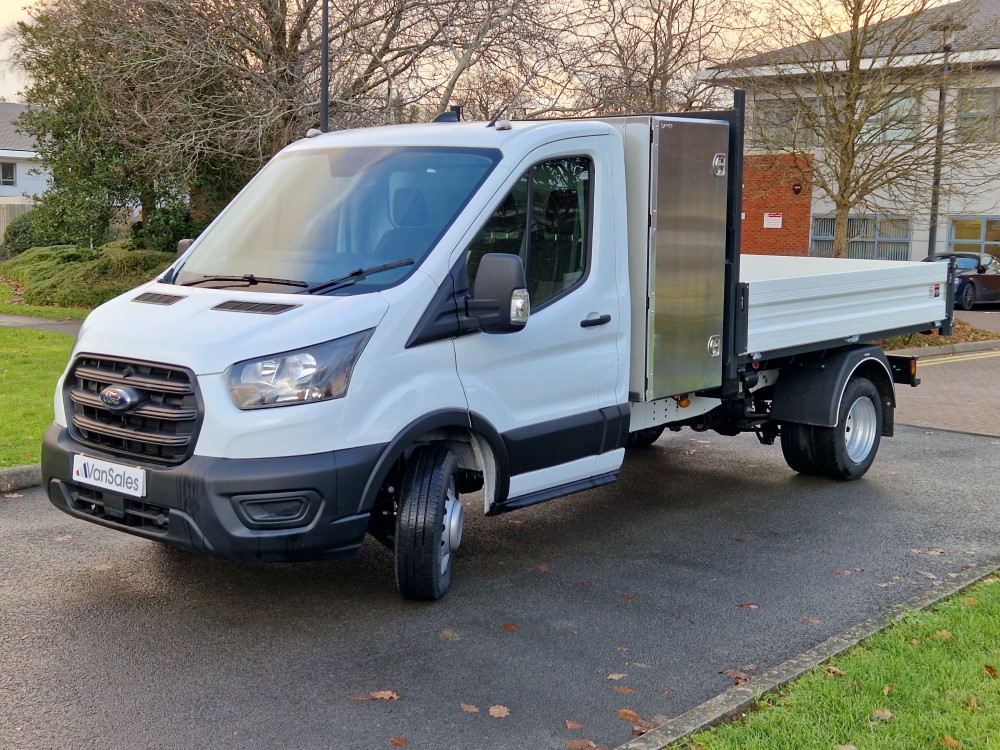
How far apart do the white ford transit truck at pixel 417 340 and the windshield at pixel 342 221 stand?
0.02 m

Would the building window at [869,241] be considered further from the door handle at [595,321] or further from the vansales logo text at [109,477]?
the vansales logo text at [109,477]

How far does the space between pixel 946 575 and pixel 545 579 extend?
89.8 inches

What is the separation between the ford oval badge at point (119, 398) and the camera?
16.5 ft

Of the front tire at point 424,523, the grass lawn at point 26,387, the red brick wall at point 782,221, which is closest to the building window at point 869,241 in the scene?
the red brick wall at point 782,221

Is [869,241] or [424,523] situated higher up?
[424,523]

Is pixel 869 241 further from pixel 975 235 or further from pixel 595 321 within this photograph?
pixel 595 321

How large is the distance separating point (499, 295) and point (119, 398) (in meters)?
1.79

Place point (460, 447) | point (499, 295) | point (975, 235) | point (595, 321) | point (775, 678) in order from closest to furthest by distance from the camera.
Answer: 1. point (775, 678)
2. point (499, 295)
3. point (460, 447)
4. point (595, 321)
5. point (975, 235)

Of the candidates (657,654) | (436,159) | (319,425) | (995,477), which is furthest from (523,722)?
(995,477)

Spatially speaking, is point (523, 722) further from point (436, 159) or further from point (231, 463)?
point (436, 159)

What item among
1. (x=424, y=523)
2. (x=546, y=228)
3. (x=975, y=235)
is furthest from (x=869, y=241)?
(x=424, y=523)

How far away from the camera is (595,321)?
20.2ft

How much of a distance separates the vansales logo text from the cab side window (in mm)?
1866

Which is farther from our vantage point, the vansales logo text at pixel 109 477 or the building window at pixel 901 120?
the building window at pixel 901 120
